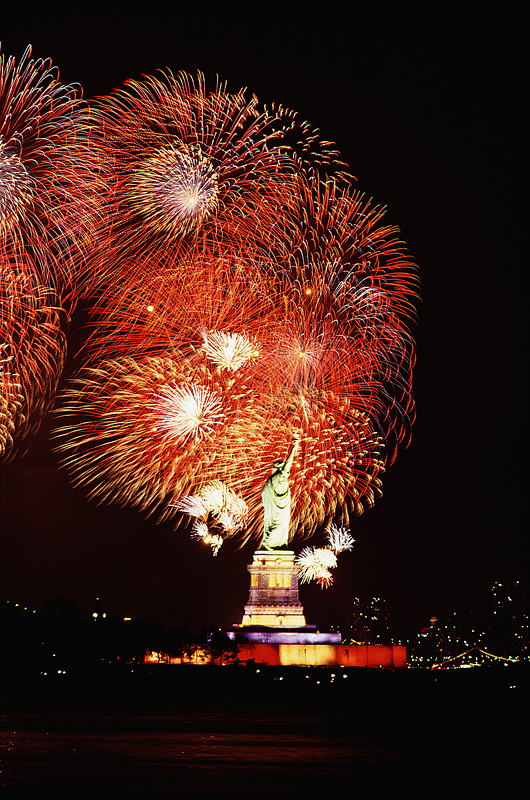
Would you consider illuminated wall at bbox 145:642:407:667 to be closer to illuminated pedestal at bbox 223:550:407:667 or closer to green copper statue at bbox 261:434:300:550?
illuminated pedestal at bbox 223:550:407:667

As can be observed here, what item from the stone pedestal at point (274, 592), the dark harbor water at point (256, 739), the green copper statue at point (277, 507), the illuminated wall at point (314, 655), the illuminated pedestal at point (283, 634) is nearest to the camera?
the dark harbor water at point (256, 739)

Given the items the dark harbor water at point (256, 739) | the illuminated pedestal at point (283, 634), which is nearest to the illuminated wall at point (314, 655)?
the illuminated pedestal at point (283, 634)

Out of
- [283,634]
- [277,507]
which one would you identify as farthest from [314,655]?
[277,507]

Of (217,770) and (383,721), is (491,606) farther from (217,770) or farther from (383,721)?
(217,770)

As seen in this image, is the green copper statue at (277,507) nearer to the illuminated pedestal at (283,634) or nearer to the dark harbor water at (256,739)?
the illuminated pedestal at (283,634)

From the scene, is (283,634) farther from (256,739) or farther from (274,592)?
(256,739)

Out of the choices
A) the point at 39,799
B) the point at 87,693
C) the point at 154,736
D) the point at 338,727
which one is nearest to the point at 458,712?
the point at 338,727
